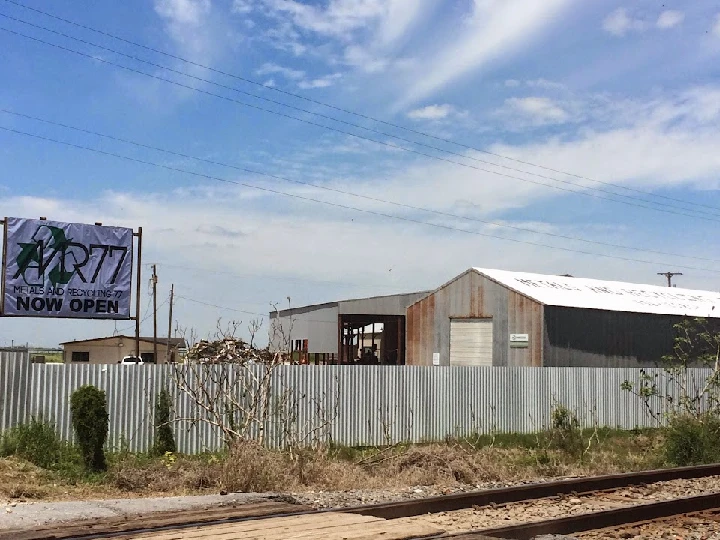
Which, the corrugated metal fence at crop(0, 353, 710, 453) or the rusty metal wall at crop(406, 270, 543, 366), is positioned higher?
the rusty metal wall at crop(406, 270, 543, 366)

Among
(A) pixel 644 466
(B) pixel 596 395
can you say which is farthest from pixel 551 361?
(A) pixel 644 466

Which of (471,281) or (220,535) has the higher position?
(471,281)

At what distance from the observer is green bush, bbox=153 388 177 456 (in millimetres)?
16625

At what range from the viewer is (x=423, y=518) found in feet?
32.2

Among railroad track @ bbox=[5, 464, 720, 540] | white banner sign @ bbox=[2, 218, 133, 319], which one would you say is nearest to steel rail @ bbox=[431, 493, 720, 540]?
railroad track @ bbox=[5, 464, 720, 540]

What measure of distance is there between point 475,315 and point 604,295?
8.09 metres

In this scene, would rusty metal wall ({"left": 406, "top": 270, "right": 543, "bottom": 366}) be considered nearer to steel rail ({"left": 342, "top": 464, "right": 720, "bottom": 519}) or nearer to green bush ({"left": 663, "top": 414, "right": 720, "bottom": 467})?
green bush ({"left": 663, "top": 414, "right": 720, "bottom": 467})

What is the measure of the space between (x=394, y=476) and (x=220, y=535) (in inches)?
252

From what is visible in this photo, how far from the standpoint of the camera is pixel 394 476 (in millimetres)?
13953

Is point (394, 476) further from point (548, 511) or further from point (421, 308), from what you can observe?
point (421, 308)

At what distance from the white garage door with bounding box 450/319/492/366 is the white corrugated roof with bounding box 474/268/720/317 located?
2076mm

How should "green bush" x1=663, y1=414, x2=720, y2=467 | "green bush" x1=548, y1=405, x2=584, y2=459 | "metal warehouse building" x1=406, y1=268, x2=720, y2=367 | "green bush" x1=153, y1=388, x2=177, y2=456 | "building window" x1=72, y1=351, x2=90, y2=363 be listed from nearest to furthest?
"green bush" x1=153, y1=388, x2=177, y2=456 < "green bush" x1=663, y1=414, x2=720, y2=467 < "green bush" x1=548, y1=405, x2=584, y2=459 < "metal warehouse building" x1=406, y1=268, x2=720, y2=367 < "building window" x1=72, y1=351, x2=90, y2=363

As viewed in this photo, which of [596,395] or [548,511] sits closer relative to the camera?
[548,511]

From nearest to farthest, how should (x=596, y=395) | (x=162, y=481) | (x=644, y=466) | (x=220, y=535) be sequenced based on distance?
(x=220, y=535) < (x=162, y=481) < (x=644, y=466) < (x=596, y=395)
